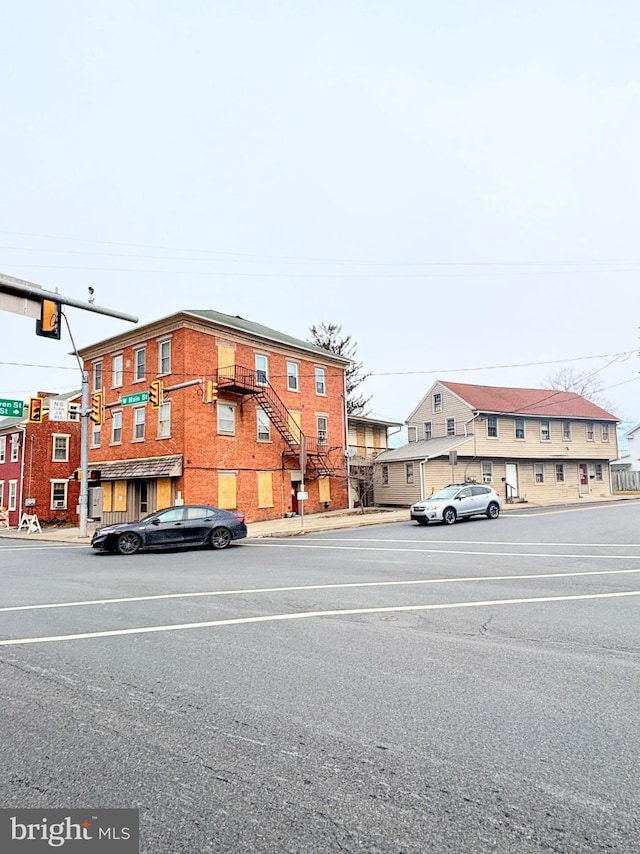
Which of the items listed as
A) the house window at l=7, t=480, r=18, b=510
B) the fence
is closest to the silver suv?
the fence

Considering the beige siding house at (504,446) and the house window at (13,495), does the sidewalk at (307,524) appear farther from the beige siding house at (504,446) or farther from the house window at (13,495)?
the house window at (13,495)

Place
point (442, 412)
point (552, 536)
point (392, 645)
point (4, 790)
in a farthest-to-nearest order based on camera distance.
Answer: point (442, 412)
point (552, 536)
point (392, 645)
point (4, 790)

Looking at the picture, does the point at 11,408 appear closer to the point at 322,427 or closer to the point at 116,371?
the point at 116,371

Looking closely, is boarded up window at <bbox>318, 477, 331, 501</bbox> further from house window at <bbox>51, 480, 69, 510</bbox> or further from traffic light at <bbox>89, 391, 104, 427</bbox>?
→ house window at <bbox>51, 480, 69, 510</bbox>

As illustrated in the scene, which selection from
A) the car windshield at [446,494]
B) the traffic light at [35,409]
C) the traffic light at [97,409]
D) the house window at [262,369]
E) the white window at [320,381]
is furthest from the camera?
the white window at [320,381]

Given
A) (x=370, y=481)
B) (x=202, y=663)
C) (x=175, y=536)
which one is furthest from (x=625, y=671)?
(x=370, y=481)

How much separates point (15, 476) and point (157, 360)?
15.2 metres

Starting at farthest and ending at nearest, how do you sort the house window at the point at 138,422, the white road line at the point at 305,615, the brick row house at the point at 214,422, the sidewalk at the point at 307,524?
the house window at the point at 138,422 < the brick row house at the point at 214,422 < the sidewalk at the point at 307,524 < the white road line at the point at 305,615

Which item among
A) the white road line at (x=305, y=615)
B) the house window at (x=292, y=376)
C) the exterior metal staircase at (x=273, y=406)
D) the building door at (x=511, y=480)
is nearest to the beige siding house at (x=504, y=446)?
the building door at (x=511, y=480)

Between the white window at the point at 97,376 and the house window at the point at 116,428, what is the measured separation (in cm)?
233

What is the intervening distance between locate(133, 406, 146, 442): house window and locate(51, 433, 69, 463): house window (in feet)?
A: 33.0

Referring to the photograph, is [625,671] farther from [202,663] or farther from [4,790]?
[4,790]

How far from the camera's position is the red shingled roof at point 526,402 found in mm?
40250

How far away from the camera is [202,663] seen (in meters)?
5.63
